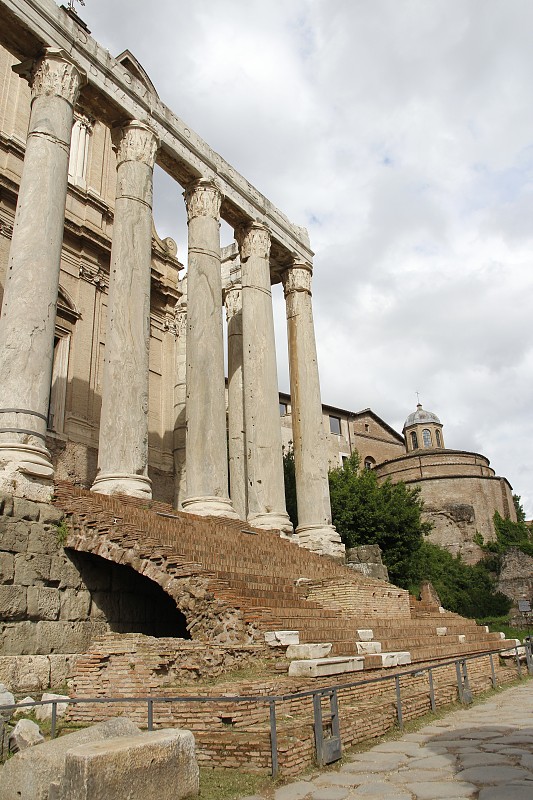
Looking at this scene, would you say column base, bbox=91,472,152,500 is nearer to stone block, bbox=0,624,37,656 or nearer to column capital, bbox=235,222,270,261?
stone block, bbox=0,624,37,656

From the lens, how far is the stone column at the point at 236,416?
2005 cm

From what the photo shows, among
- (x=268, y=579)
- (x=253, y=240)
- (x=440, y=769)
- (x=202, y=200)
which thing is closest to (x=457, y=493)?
(x=253, y=240)

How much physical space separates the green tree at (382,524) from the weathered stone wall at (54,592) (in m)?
19.6

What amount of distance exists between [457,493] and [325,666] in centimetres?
4316

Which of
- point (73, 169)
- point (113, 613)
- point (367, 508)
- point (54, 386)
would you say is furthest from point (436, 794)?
point (367, 508)

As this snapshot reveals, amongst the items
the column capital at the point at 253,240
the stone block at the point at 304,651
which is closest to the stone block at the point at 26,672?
the stone block at the point at 304,651

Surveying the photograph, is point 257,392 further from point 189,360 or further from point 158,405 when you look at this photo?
point 158,405

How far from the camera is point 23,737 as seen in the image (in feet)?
21.0

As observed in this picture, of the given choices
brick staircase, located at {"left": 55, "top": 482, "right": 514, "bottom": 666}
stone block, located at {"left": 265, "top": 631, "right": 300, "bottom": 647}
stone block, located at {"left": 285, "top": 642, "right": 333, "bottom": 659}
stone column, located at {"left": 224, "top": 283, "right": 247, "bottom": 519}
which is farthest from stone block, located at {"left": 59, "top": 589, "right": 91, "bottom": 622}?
stone column, located at {"left": 224, "top": 283, "right": 247, "bottom": 519}

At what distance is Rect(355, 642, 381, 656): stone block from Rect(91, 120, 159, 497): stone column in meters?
5.01

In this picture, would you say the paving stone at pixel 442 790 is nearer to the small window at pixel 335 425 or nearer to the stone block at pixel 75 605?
the stone block at pixel 75 605

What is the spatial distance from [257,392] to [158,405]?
→ 6356 millimetres

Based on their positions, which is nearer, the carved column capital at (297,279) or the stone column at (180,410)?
the carved column capital at (297,279)

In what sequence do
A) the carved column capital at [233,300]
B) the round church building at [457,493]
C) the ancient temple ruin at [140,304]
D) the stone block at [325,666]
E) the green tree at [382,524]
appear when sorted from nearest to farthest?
the stone block at [325,666] < the ancient temple ruin at [140,304] < the carved column capital at [233,300] < the green tree at [382,524] < the round church building at [457,493]
